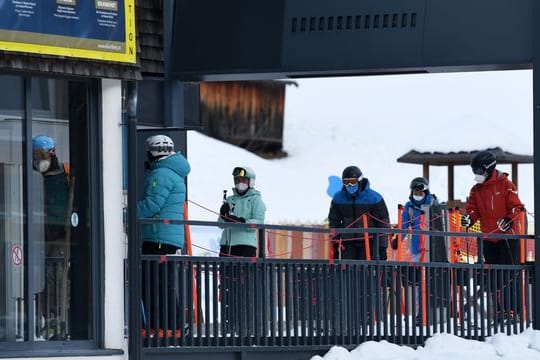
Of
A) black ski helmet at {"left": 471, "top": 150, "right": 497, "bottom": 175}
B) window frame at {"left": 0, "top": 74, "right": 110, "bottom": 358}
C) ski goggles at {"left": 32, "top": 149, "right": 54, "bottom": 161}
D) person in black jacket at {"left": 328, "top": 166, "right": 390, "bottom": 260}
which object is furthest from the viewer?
person in black jacket at {"left": 328, "top": 166, "right": 390, "bottom": 260}

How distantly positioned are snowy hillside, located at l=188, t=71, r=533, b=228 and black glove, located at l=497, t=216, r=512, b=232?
26781 mm

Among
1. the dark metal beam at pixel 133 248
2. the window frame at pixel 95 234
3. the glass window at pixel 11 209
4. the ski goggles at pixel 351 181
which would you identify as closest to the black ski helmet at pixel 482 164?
the ski goggles at pixel 351 181

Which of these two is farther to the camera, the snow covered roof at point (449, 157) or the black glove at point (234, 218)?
the snow covered roof at point (449, 157)

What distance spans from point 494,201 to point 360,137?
47.7 m

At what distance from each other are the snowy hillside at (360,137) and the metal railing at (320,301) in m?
27.6

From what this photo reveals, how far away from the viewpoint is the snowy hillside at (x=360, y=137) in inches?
2047

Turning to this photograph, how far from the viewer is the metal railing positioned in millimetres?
13133

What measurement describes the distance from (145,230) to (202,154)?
3922cm

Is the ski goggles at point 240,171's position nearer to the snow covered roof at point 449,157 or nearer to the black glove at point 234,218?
the black glove at point 234,218

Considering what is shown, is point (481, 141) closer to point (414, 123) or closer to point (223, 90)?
point (223, 90)

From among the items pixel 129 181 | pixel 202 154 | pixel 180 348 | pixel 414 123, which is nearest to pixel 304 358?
pixel 180 348

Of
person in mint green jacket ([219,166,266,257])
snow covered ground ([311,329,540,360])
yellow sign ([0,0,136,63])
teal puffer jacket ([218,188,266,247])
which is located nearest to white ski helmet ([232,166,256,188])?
person in mint green jacket ([219,166,266,257])

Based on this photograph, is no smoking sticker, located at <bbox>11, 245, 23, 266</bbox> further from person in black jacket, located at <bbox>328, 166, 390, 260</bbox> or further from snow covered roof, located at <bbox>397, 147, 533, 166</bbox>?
snow covered roof, located at <bbox>397, 147, 533, 166</bbox>

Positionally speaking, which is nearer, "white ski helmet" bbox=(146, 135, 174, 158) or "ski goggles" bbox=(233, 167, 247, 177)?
"white ski helmet" bbox=(146, 135, 174, 158)
